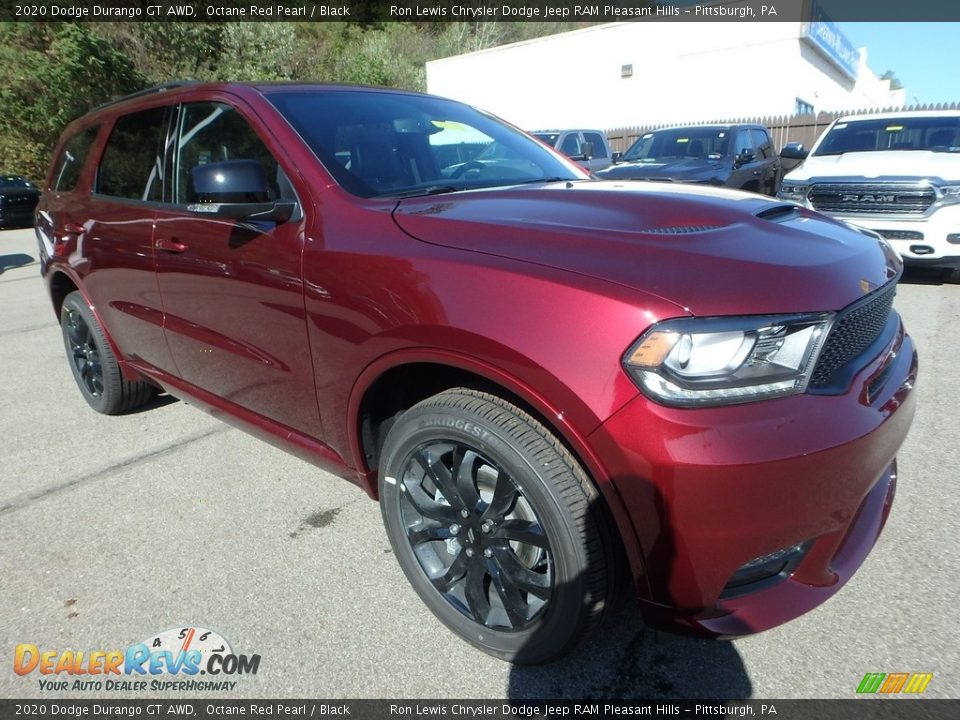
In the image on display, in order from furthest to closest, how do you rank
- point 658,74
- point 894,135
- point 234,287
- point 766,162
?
point 658,74
point 766,162
point 894,135
point 234,287

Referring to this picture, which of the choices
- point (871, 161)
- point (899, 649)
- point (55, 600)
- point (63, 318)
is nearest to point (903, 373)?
point (899, 649)

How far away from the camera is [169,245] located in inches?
115

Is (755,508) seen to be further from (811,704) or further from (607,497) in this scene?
(811,704)

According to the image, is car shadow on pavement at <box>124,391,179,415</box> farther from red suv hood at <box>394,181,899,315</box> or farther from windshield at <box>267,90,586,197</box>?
red suv hood at <box>394,181,899,315</box>

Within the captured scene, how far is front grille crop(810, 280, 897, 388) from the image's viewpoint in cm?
171

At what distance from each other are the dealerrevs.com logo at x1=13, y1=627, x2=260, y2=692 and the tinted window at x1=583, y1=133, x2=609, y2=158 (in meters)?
12.5

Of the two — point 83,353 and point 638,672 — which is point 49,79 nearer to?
point 83,353

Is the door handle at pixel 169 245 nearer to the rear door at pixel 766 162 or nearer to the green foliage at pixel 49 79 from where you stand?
the rear door at pixel 766 162

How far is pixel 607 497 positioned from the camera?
65.3 inches

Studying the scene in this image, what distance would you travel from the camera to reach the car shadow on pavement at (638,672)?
1.97 m

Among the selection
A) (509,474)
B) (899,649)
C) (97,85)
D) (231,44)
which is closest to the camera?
(509,474)

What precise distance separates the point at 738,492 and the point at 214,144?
2.52 metres

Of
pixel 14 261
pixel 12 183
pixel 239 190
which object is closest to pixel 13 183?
pixel 12 183

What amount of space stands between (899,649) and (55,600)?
292cm
